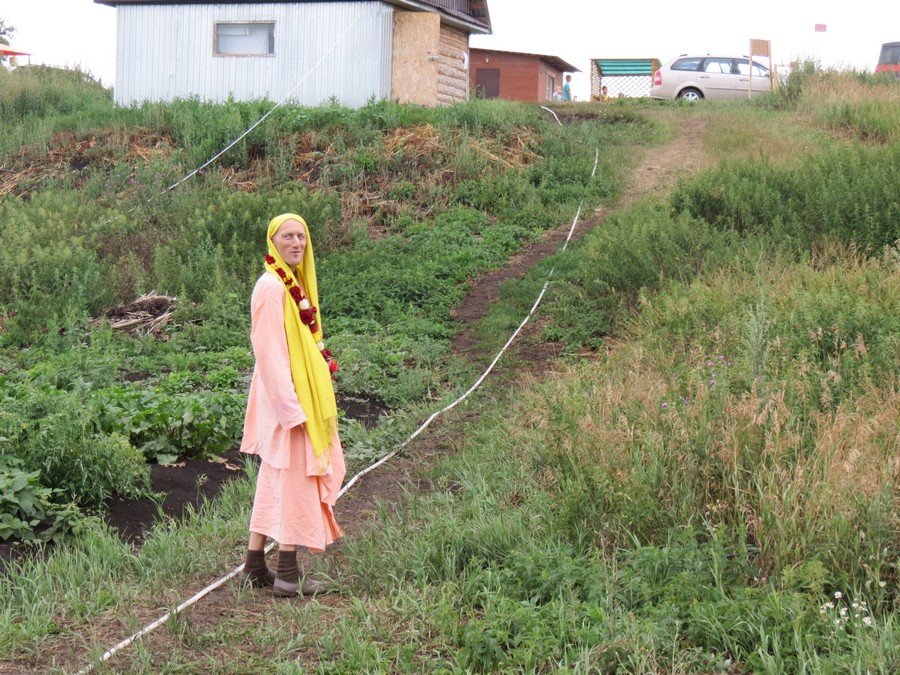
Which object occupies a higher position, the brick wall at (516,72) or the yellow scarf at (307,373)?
the brick wall at (516,72)

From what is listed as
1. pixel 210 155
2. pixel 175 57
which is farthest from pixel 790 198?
pixel 175 57

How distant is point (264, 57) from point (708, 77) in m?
12.6

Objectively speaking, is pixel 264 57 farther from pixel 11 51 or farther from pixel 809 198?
pixel 11 51

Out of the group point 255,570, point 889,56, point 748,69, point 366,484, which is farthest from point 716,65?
point 255,570

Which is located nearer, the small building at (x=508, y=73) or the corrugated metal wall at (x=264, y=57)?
the corrugated metal wall at (x=264, y=57)

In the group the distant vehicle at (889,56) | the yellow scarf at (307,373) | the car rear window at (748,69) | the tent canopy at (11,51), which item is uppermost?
the tent canopy at (11,51)

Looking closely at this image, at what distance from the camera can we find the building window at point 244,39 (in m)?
22.7

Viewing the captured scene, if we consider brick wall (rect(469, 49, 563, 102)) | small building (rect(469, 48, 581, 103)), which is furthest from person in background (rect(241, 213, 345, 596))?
brick wall (rect(469, 49, 563, 102))

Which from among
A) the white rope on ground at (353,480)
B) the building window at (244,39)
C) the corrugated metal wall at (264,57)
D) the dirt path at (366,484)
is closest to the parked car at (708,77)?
the corrugated metal wall at (264,57)

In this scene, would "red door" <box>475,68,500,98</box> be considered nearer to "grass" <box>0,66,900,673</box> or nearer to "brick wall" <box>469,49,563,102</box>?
"brick wall" <box>469,49,563,102</box>

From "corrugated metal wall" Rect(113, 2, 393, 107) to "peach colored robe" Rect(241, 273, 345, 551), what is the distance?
17.7 meters

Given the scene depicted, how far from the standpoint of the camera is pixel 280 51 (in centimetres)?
2253

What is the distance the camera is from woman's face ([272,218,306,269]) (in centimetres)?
503

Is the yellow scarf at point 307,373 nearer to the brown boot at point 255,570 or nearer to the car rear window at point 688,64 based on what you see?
the brown boot at point 255,570
